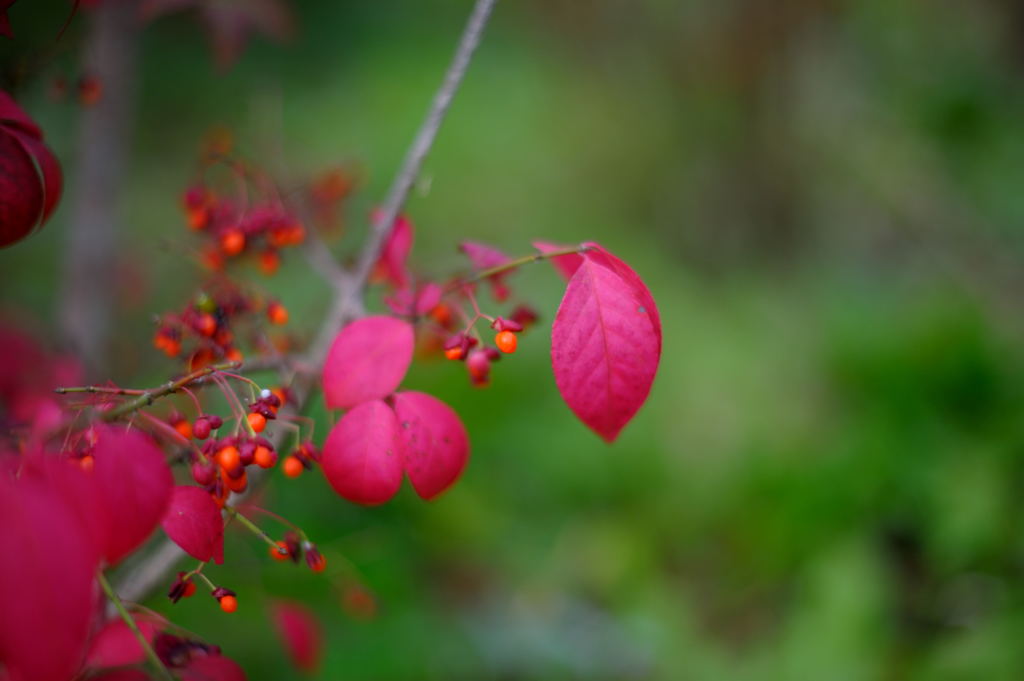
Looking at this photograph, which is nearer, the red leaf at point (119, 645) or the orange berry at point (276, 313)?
the red leaf at point (119, 645)

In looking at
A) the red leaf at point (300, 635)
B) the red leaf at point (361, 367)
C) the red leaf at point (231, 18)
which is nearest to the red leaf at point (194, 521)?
the red leaf at point (361, 367)

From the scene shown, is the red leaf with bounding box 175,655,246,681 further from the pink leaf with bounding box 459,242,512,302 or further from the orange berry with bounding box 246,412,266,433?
the pink leaf with bounding box 459,242,512,302

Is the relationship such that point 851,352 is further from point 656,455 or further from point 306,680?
point 306,680

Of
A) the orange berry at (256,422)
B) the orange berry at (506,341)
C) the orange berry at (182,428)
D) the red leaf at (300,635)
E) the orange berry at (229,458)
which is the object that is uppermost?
the orange berry at (506,341)

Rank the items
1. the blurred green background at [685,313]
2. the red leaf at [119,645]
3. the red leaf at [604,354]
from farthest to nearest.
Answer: the blurred green background at [685,313] < the red leaf at [119,645] < the red leaf at [604,354]

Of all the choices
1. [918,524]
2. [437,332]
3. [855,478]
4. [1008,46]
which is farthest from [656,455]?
[1008,46]

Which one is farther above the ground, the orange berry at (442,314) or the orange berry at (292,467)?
the orange berry at (442,314)

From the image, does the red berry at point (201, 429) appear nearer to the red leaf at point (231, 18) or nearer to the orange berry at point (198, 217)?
the orange berry at point (198, 217)
